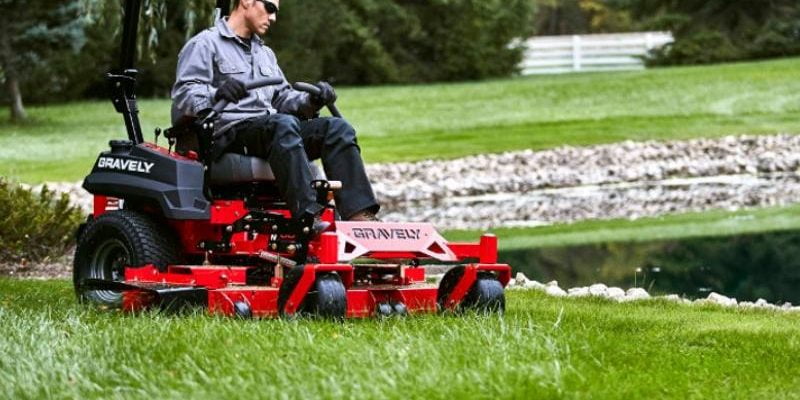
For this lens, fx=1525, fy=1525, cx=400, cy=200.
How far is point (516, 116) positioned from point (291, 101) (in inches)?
724

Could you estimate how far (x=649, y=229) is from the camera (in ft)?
43.5

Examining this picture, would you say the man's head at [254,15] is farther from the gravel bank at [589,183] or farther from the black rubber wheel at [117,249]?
the gravel bank at [589,183]

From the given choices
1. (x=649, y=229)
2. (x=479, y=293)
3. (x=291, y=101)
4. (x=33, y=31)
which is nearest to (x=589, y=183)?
(x=649, y=229)

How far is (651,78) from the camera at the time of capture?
29.9 metres

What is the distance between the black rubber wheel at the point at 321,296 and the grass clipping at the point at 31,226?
475 cm

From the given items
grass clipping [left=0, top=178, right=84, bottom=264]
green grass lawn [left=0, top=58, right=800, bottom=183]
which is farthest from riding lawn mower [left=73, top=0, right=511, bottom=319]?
green grass lawn [left=0, top=58, right=800, bottom=183]

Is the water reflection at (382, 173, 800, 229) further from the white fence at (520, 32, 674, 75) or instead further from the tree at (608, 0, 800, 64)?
the white fence at (520, 32, 674, 75)

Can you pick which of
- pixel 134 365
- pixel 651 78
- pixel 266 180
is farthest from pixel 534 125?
pixel 134 365

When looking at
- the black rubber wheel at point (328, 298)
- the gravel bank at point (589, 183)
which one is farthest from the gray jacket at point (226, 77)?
the gravel bank at point (589, 183)

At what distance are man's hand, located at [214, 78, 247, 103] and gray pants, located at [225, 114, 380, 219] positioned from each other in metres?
0.14

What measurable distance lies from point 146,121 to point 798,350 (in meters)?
21.2

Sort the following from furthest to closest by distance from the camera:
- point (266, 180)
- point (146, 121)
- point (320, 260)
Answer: point (146, 121)
point (266, 180)
point (320, 260)

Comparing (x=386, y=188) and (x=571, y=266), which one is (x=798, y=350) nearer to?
(x=571, y=266)

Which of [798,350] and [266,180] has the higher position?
[266,180]
